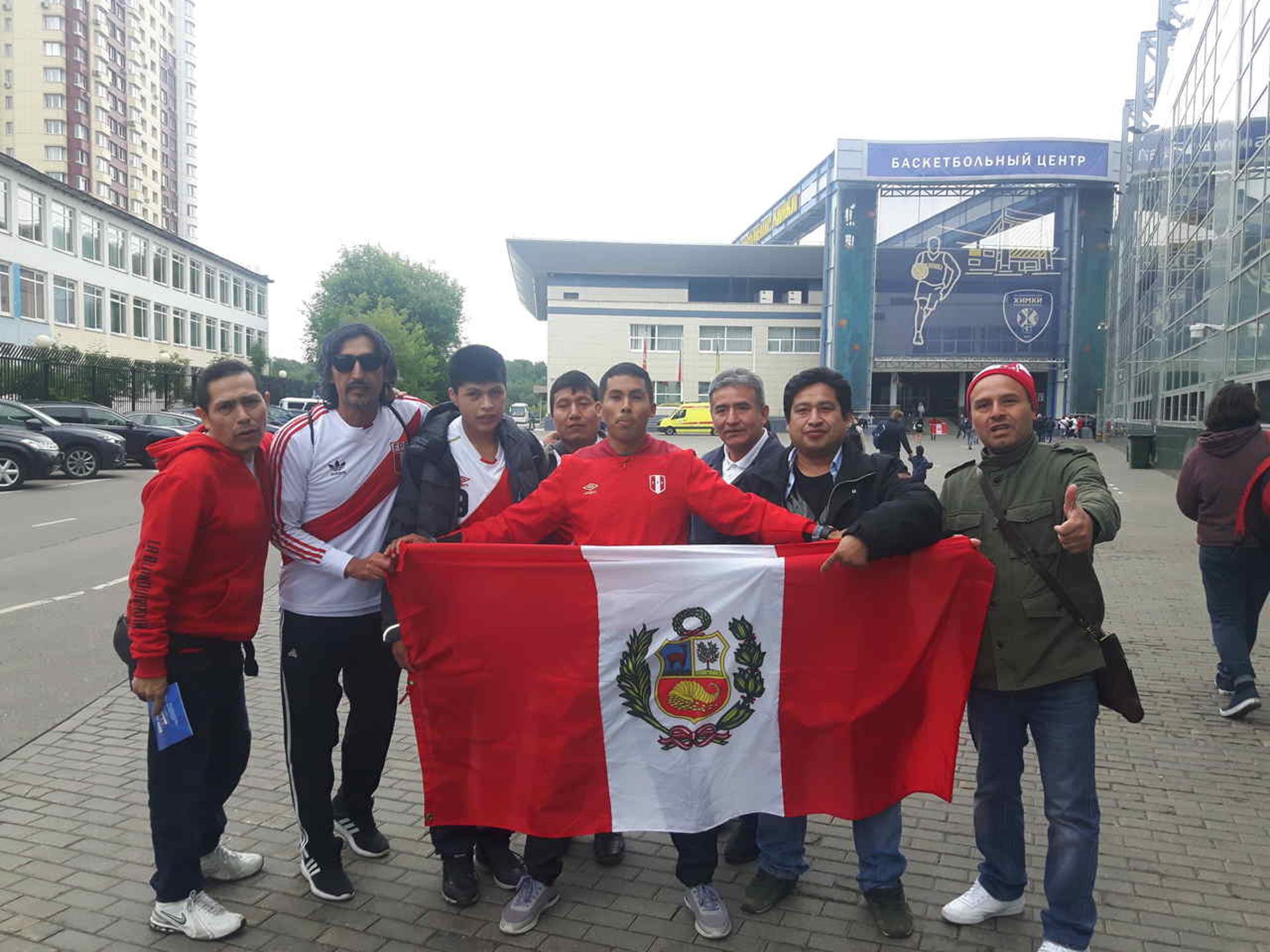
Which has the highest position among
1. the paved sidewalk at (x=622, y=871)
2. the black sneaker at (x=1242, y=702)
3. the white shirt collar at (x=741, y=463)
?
the white shirt collar at (x=741, y=463)

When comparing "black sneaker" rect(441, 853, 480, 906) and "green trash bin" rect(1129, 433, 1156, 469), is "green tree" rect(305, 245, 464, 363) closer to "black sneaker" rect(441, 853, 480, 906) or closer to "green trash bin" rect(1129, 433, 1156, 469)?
"green trash bin" rect(1129, 433, 1156, 469)

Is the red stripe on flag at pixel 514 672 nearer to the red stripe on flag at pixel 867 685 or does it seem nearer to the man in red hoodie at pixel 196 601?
the man in red hoodie at pixel 196 601

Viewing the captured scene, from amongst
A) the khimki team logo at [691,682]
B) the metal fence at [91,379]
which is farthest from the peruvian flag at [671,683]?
the metal fence at [91,379]

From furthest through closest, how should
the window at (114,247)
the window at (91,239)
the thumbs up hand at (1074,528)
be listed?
the window at (114,247), the window at (91,239), the thumbs up hand at (1074,528)

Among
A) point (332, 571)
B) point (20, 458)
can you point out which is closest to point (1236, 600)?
point (332, 571)

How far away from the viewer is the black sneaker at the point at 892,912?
3.43 meters

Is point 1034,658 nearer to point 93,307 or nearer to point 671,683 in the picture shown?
point 671,683

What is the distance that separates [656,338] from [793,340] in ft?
34.5

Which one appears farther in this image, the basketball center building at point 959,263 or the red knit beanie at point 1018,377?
the basketball center building at point 959,263

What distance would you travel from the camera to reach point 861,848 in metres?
3.62

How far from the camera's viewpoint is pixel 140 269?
178ft

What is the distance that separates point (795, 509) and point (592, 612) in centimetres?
93

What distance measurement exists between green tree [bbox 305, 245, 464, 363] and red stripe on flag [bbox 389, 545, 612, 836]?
61.6 metres

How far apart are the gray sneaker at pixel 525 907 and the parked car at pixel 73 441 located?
23031mm
